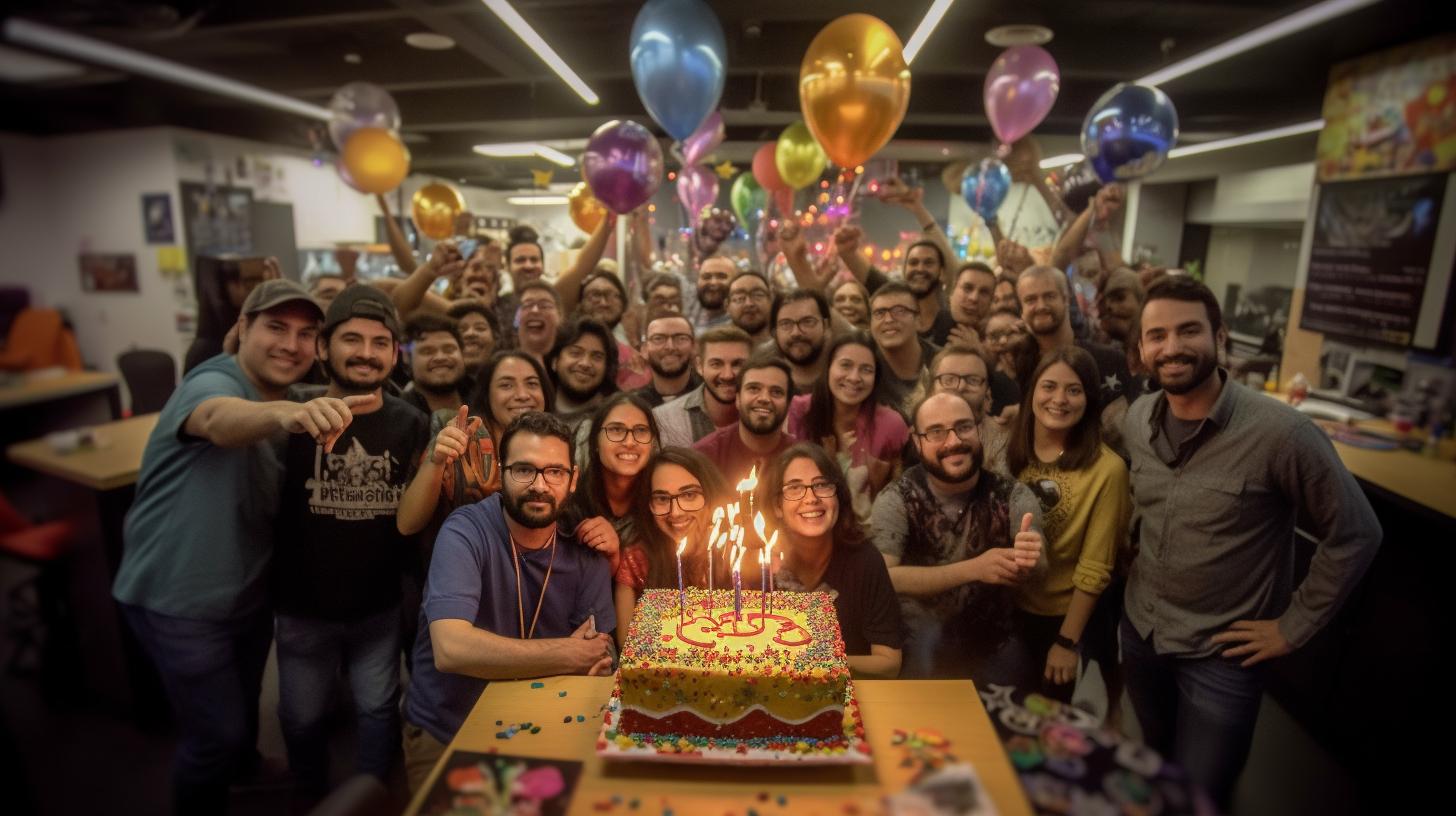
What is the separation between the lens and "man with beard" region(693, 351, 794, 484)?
2893mm

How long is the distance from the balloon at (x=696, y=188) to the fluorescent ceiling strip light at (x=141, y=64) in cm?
341

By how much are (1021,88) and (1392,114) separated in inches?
116

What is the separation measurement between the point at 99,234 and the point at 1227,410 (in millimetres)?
2940

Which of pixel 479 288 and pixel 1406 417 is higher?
pixel 479 288

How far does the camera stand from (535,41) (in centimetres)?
577

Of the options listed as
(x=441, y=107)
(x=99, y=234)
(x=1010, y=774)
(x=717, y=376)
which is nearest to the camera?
(x=99, y=234)

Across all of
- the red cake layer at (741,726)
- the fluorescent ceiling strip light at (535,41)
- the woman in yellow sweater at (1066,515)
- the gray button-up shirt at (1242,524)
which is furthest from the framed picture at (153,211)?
the fluorescent ceiling strip light at (535,41)

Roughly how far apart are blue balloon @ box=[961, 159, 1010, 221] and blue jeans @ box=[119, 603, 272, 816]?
628cm

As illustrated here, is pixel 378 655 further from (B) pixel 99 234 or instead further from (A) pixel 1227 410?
(A) pixel 1227 410

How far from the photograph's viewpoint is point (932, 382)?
3145 millimetres

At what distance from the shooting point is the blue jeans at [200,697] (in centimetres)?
236

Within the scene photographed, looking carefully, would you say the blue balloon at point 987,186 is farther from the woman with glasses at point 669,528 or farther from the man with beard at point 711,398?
the woman with glasses at point 669,528

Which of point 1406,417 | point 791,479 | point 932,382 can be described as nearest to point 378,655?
point 791,479

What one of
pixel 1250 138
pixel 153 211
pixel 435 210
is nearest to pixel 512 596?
pixel 153 211
